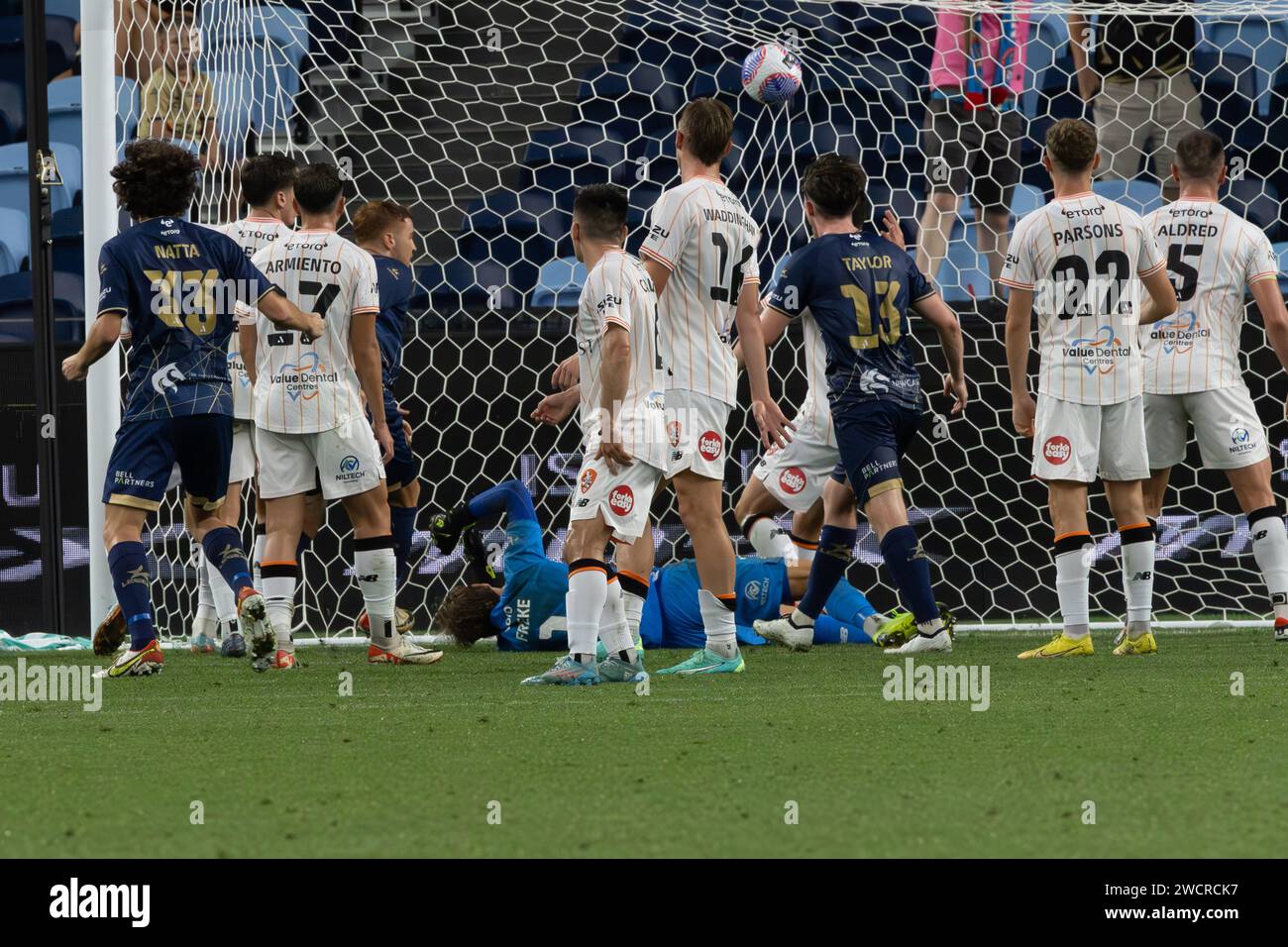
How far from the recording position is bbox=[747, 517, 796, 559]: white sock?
21.5ft

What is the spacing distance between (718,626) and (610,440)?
831mm

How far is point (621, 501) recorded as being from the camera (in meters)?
4.62

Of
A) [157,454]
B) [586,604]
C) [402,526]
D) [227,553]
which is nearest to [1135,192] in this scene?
[402,526]

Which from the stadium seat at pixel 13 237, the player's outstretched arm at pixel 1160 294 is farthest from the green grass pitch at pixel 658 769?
the stadium seat at pixel 13 237

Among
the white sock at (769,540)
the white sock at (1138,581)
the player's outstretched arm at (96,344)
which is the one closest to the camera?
the player's outstretched arm at (96,344)

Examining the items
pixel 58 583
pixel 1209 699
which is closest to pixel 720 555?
pixel 1209 699

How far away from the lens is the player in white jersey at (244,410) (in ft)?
19.6

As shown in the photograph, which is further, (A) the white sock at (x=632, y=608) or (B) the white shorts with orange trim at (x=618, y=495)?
(A) the white sock at (x=632, y=608)

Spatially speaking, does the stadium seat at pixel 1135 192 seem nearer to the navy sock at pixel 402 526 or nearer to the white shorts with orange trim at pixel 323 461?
the navy sock at pixel 402 526

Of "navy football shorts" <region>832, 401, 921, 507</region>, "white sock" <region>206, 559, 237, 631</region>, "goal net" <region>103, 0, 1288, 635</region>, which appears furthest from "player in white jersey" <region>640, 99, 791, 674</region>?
"goal net" <region>103, 0, 1288, 635</region>

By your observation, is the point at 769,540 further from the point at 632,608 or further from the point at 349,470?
the point at 349,470

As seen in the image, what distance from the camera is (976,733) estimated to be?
345cm

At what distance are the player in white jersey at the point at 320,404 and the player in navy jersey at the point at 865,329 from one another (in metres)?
1.54

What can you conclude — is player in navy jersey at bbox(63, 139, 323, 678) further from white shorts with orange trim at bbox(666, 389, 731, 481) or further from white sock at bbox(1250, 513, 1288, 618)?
white sock at bbox(1250, 513, 1288, 618)
